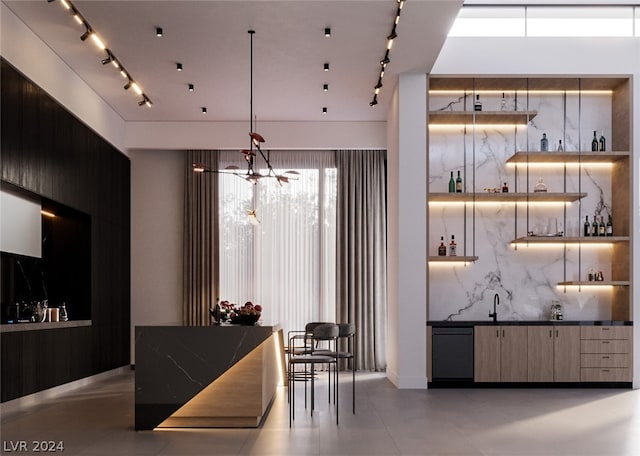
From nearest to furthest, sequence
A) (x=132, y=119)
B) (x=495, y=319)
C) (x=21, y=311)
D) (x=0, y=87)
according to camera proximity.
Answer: (x=0, y=87) < (x=21, y=311) < (x=495, y=319) < (x=132, y=119)

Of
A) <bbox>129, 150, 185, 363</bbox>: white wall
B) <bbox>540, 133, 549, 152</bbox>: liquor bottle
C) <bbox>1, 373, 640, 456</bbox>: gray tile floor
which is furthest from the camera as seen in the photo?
<bbox>129, 150, 185, 363</bbox>: white wall

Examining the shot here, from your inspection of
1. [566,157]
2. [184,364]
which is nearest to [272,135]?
[566,157]

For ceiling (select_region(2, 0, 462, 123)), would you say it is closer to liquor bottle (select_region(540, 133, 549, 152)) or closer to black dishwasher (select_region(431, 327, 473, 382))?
liquor bottle (select_region(540, 133, 549, 152))

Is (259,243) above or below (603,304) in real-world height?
above

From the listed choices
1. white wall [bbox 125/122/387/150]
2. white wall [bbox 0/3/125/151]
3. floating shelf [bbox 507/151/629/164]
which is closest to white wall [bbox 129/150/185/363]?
white wall [bbox 125/122/387/150]

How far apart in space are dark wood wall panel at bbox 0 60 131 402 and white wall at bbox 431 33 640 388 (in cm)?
442

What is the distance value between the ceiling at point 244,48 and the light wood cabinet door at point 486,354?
317 centimetres

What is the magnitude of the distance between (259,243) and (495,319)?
4113mm

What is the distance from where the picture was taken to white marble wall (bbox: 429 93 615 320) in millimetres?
9227

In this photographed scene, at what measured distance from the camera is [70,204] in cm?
851

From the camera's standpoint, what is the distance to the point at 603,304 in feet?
30.5

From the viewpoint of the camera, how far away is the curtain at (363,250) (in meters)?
11.2

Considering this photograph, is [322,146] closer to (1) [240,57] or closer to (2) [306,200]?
(2) [306,200]

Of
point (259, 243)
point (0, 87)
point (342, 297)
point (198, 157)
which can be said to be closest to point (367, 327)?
point (342, 297)
